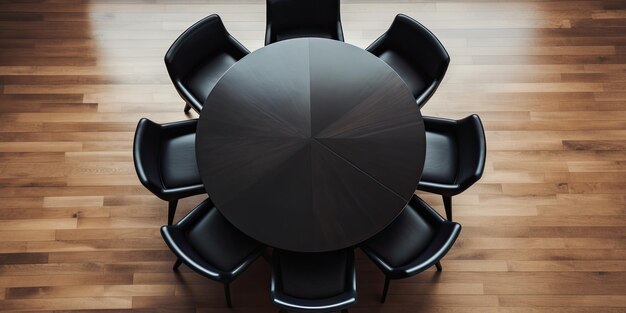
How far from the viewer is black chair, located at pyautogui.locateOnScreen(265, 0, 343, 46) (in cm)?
398

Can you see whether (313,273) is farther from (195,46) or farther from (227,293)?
(195,46)

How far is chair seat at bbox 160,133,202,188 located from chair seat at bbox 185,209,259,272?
0.25 meters

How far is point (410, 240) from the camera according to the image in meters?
3.58

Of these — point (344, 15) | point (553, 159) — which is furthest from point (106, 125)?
point (553, 159)

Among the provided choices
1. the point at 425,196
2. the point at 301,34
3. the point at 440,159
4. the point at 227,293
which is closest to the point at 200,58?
the point at 301,34

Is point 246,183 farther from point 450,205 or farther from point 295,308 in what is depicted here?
point 450,205

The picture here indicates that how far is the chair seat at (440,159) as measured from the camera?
3.71 metres

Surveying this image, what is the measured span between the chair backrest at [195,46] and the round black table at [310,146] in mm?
355

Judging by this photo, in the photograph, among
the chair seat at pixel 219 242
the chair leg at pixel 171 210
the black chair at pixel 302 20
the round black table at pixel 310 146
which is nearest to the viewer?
the round black table at pixel 310 146

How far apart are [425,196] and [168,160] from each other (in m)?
1.70

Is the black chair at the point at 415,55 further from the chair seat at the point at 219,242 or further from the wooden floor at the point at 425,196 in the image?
the chair seat at the point at 219,242

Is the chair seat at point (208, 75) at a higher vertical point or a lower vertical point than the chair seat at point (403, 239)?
higher

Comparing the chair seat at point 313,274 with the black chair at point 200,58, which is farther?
the black chair at point 200,58

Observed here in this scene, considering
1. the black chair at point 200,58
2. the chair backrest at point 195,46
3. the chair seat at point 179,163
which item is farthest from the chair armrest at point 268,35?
the chair seat at point 179,163
